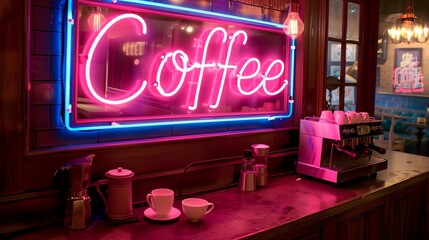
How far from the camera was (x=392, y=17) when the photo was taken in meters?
8.95

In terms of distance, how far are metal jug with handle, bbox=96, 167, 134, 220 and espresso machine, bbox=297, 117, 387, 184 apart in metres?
1.33

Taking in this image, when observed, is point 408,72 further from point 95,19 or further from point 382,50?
point 95,19

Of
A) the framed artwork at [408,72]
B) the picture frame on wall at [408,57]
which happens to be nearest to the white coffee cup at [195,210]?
the framed artwork at [408,72]

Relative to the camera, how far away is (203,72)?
92.8 inches

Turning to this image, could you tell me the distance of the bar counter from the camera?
1.79 meters

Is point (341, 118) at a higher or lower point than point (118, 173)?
higher

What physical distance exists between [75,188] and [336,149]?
5.62 feet

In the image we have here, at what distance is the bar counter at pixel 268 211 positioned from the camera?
179cm

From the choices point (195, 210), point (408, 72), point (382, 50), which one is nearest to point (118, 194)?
point (195, 210)

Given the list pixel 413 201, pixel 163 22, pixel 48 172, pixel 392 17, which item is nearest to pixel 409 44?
pixel 392 17

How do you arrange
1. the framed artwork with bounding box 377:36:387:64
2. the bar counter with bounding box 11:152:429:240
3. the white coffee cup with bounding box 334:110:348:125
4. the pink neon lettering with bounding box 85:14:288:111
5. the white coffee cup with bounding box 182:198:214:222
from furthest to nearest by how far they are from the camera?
the framed artwork with bounding box 377:36:387:64, the white coffee cup with bounding box 334:110:348:125, the pink neon lettering with bounding box 85:14:288:111, the white coffee cup with bounding box 182:198:214:222, the bar counter with bounding box 11:152:429:240

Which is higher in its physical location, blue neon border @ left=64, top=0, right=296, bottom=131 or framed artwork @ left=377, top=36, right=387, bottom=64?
framed artwork @ left=377, top=36, right=387, bottom=64

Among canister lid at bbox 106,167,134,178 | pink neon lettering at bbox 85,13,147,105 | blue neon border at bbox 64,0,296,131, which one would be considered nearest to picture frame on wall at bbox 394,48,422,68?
blue neon border at bbox 64,0,296,131

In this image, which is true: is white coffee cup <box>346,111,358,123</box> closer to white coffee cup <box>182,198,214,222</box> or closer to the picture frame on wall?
white coffee cup <box>182,198,214,222</box>
